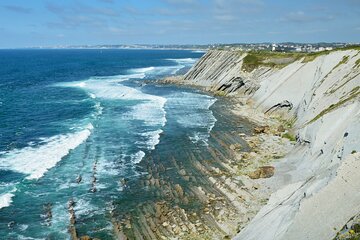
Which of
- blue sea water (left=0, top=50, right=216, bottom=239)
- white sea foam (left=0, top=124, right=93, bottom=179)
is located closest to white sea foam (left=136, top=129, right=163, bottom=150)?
blue sea water (left=0, top=50, right=216, bottom=239)

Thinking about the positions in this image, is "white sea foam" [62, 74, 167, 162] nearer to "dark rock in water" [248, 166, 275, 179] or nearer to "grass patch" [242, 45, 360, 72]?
"dark rock in water" [248, 166, 275, 179]

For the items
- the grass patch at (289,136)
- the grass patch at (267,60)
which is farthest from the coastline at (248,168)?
the grass patch at (267,60)

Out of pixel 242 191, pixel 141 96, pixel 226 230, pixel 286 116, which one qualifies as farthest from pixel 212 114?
pixel 226 230

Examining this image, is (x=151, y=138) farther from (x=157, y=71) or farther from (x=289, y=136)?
(x=157, y=71)

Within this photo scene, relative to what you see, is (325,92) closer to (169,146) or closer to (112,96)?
(169,146)

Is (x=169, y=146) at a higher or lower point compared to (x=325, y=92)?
lower
